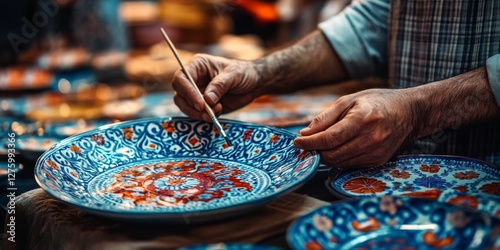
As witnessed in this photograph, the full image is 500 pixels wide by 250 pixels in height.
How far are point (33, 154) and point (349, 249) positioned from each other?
913mm

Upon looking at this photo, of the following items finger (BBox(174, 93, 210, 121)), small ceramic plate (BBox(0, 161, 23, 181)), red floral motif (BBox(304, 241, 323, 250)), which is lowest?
small ceramic plate (BBox(0, 161, 23, 181))

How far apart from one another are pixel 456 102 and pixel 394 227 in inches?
17.0

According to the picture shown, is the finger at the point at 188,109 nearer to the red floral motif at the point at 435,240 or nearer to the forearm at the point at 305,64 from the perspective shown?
the forearm at the point at 305,64

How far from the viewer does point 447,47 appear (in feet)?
4.38

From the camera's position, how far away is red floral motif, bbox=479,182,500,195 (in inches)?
34.9

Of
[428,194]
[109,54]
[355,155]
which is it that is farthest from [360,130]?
[109,54]

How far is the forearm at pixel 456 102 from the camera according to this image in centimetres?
106

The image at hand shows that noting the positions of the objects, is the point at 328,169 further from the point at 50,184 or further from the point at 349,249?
the point at 50,184

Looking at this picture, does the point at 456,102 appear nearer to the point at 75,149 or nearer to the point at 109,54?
the point at 75,149

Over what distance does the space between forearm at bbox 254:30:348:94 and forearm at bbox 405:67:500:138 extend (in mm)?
565

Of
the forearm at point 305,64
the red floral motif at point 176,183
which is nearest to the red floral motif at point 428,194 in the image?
the red floral motif at point 176,183

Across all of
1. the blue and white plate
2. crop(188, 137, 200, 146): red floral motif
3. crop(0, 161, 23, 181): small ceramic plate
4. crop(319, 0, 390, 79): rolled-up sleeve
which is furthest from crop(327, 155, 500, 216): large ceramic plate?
the blue and white plate

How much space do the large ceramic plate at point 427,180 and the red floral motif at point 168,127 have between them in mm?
395

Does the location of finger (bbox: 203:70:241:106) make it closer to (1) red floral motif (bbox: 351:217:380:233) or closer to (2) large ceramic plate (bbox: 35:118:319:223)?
(2) large ceramic plate (bbox: 35:118:319:223)
